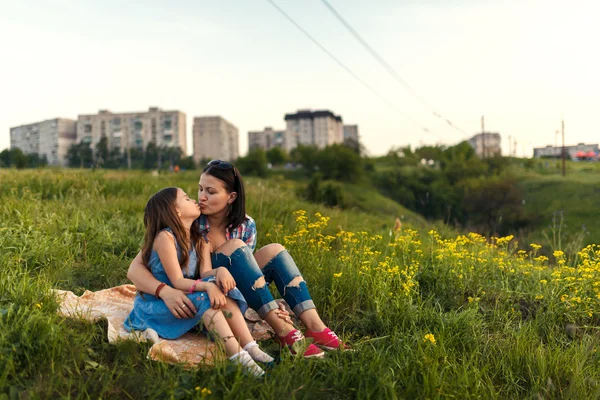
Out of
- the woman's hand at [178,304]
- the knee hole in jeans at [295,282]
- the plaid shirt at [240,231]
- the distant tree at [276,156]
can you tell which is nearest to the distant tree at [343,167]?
the distant tree at [276,156]

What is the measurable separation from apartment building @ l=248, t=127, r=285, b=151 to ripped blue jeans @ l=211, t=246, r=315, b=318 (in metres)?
121

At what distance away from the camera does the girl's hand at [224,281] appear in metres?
2.77

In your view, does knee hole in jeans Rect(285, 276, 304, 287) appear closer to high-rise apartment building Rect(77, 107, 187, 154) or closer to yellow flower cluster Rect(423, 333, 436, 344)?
yellow flower cluster Rect(423, 333, 436, 344)

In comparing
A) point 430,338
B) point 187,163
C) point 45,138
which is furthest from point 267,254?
point 45,138

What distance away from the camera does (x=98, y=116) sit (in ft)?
319

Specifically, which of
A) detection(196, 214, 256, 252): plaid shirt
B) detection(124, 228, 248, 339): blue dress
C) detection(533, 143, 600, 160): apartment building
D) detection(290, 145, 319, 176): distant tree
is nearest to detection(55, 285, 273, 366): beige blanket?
detection(124, 228, 248, 339): blue dress

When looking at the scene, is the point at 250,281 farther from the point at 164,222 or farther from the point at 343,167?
the point at 343,167

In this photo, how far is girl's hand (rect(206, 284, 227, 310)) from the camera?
2.73m

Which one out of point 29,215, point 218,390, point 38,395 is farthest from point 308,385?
point 29,215

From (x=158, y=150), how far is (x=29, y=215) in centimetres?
8162

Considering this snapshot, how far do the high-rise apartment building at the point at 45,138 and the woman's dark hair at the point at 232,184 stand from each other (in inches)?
3619

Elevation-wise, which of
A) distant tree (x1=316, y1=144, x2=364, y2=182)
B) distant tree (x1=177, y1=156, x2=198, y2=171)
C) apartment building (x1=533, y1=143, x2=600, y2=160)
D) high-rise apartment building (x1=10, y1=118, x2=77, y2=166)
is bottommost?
distant tree (x1=316, y1=144, x2=364, y2=182)

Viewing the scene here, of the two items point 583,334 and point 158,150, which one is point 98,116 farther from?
point 583,334

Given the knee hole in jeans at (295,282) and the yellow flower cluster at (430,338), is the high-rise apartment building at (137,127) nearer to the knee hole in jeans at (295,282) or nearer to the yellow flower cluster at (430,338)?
the knee hole in jeans at (295,282)
